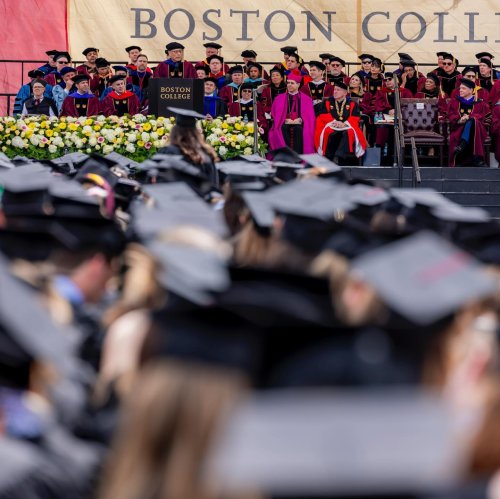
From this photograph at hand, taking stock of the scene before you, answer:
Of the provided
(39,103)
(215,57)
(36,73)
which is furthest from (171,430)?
(215,57)

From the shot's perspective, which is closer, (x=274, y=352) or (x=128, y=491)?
(x=128, y=491)

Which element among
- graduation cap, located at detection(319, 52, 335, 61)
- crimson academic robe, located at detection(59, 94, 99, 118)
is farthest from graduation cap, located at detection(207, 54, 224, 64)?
crimson academic robe, located at detection(59, 94, 99, 118)

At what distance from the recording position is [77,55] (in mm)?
22781

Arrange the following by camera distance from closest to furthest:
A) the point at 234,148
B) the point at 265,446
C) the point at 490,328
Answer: the point at 265,446, the point at 490,328, the point at 234,148

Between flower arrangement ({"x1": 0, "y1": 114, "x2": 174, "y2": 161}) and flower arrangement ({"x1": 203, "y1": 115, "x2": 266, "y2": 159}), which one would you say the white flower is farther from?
flower arrangement ({"x1": 203, "y1": 115, "x2": 266, "y2": 159})

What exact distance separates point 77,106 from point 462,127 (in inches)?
188

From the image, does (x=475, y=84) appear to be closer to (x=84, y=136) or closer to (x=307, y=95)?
(x=307, y=95)

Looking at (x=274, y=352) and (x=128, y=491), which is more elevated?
(x=274, y=352)

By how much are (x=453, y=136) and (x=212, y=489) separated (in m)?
16.8

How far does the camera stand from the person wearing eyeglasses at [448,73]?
20.1 meters

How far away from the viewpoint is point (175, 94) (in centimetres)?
1702

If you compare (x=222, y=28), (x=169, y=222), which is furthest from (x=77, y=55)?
(x=169, y=222)

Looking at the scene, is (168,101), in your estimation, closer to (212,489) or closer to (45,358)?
(45,358)

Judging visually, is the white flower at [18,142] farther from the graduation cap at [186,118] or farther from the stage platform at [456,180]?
the graduation cap at [186,118]
